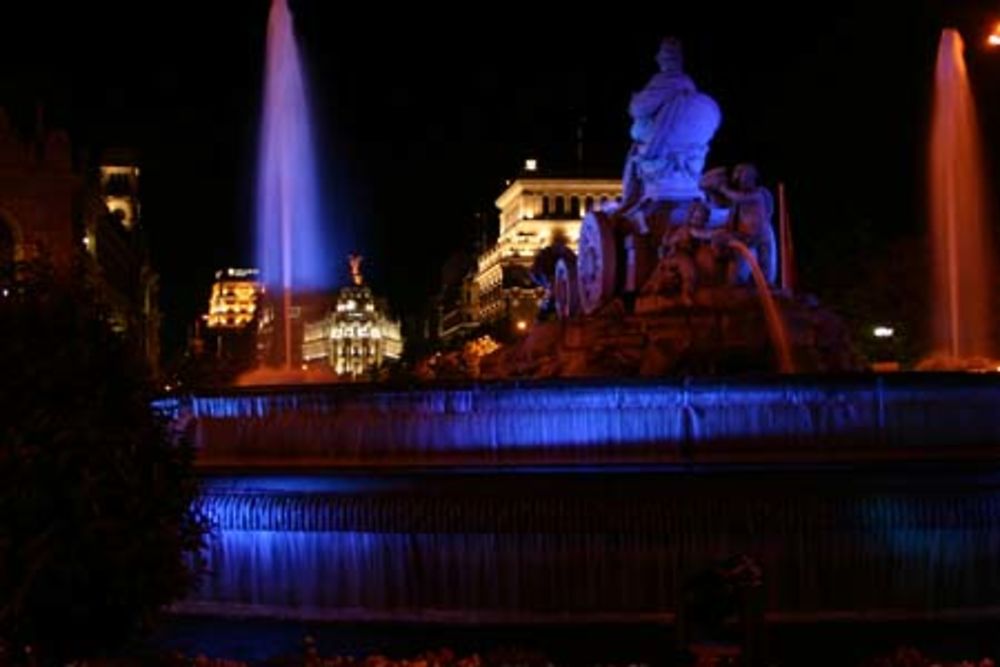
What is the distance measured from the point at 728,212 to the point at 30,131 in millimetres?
76163

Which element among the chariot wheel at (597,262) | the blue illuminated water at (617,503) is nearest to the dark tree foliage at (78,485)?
the blue illuminated water at (617,503)

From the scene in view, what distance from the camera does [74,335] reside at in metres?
10.5

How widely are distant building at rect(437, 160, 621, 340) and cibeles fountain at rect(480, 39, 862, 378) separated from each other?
88850mm

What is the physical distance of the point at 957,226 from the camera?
41.8 m

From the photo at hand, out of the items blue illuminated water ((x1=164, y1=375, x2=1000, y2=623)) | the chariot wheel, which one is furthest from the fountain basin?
the chariot wheel

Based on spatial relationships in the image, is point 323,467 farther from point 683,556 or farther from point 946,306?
point 946,306

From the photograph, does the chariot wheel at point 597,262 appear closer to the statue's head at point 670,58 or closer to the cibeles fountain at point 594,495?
the statue's head at point 670,58

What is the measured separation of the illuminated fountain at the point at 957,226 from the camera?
3819 centimetres

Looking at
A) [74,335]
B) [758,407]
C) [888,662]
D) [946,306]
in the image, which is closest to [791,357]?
[758,407]

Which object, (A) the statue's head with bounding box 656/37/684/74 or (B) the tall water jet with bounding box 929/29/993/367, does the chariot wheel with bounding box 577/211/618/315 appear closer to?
(A) the statue's head with bounding box 656/37/684/74

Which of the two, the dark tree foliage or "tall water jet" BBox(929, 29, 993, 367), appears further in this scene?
"tall water jet" BBox(929, 29, 993, 367)

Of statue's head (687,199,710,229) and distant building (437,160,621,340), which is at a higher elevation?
distant building (437,160,621,340)

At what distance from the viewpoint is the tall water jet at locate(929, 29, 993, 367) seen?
38.3 m

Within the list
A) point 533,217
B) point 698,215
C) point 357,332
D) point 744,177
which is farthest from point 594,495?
point 357,332
